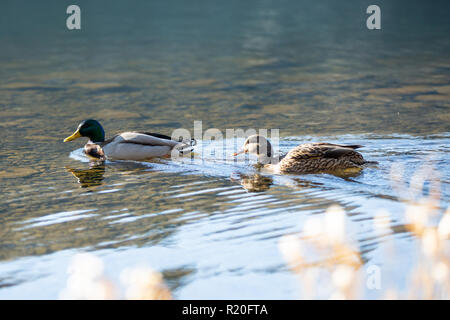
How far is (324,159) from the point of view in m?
8.41

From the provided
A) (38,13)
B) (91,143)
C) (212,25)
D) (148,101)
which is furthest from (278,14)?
(91,143)

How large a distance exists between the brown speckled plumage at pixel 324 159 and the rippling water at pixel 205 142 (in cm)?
22

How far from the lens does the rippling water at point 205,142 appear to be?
219 inches

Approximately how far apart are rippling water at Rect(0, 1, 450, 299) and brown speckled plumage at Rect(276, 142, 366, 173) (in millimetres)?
220

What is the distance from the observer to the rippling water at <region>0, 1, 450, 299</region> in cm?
555

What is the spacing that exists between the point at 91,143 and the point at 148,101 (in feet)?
12.5

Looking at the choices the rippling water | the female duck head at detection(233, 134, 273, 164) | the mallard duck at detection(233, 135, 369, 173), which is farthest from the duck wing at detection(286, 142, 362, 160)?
the female duck head at detection(233, 134, 273, 164)

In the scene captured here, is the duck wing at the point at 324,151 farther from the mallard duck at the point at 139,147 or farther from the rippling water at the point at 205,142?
the mallard duck at the point at 139,147

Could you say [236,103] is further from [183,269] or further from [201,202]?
[183,269]

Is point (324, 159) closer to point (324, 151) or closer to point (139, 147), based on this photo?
point (324, 151)

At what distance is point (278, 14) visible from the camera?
108 feet

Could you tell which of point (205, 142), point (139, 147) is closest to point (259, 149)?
point (205, 142)

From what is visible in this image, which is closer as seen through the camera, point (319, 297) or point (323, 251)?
point (319, 297)

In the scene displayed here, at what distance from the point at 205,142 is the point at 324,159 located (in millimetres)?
2495
